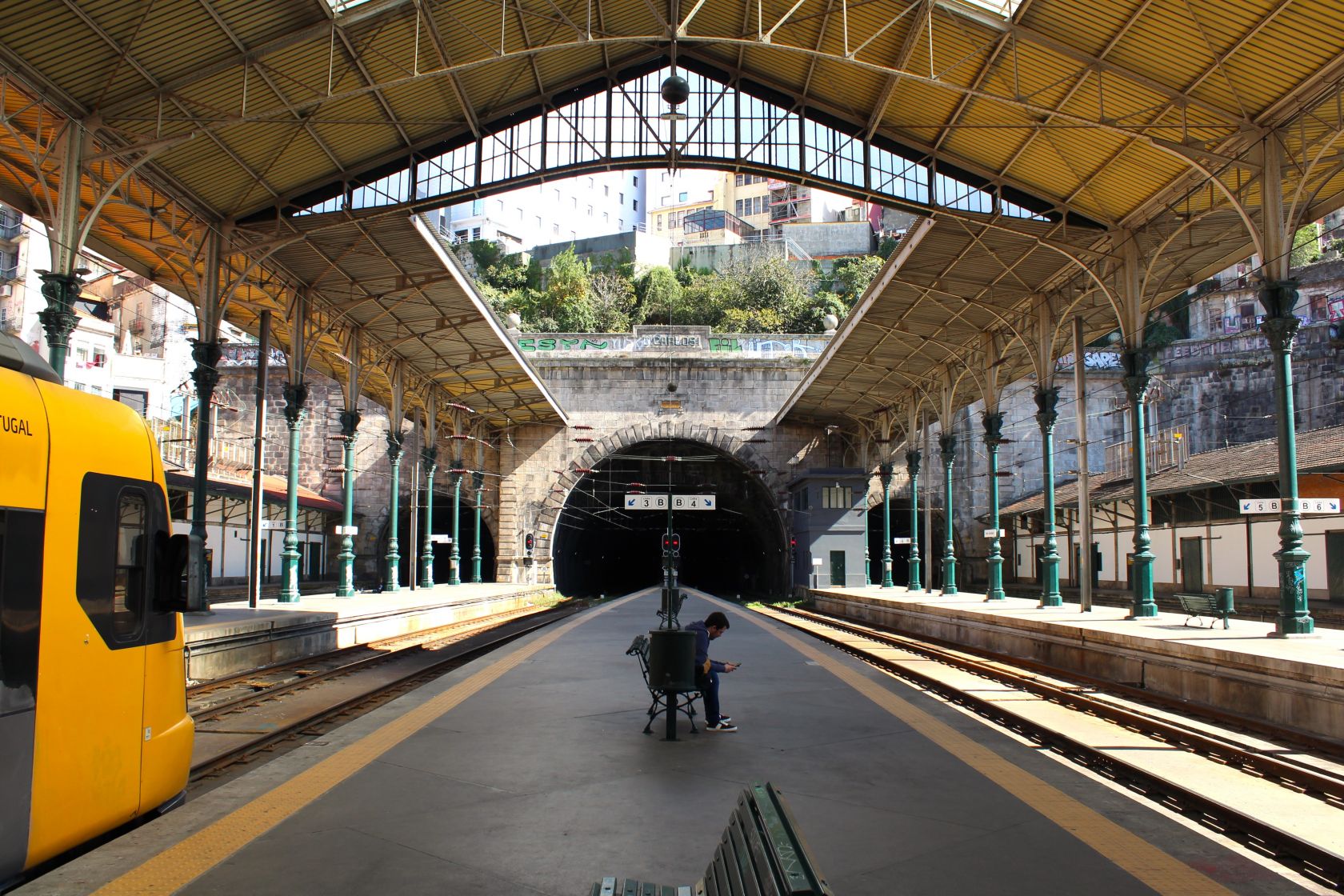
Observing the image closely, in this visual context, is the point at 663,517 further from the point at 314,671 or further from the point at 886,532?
the point at 314,671

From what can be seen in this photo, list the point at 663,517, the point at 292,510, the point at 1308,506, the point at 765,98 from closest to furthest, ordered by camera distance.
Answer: the point at 1308,506
the point at 765,98
the point at 292,510
the point at 663,517

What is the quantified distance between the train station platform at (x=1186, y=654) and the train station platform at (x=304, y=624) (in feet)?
40.4

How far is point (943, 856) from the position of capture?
4.81 meters

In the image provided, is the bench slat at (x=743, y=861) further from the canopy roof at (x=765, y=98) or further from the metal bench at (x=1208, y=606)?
the metal bench at (x=1208, y=606)

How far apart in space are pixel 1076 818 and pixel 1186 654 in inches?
302

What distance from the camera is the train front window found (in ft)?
17.1

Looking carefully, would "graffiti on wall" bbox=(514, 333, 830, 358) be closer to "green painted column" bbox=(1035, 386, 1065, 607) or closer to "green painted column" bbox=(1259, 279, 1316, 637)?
"green painted column" bbox=(1035, 386, 1065, 607)

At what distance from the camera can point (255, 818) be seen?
5438mm

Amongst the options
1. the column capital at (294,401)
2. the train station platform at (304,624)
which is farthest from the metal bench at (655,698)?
the column capital at (294,401)

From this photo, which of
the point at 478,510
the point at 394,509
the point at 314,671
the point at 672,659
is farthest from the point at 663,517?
the point at 672,659

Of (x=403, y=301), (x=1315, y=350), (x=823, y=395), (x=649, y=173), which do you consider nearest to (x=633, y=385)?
(x=823, y=395)

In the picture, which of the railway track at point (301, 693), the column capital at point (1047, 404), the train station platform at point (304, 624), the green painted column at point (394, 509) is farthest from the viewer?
the green painted column at point (394, 509)

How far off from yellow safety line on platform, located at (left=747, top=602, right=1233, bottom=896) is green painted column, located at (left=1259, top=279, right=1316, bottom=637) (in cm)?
652

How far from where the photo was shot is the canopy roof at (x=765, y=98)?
12938 mm
